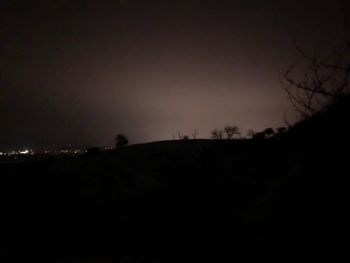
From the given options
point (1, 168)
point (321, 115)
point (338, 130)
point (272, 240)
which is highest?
point (1, 168)

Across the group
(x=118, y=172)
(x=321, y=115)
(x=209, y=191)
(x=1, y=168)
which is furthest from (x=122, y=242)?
(x=1, y=168)

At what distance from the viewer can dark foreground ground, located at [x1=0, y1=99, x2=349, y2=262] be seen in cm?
463

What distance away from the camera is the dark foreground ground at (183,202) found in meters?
4.63

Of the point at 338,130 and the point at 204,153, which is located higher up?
the point at 204,153

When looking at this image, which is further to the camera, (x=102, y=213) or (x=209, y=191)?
(x=102, y=213)

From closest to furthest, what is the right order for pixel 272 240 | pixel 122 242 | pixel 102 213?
pixel 272 240
pixel 122 242
pixel 102 213

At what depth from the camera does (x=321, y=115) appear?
6520 mm

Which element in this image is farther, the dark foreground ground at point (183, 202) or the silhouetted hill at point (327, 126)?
the silhouetted hill at point (327, 126)

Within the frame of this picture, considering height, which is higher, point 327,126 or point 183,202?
point 327,126

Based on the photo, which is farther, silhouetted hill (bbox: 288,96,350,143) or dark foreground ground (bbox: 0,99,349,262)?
silhouetted hill (bbox: 288,96,350,143)

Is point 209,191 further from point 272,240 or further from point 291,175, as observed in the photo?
point 272,240

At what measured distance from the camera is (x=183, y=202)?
24.3ft

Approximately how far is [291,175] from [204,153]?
3.59m

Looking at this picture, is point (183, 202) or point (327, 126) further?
point (183, 202)
